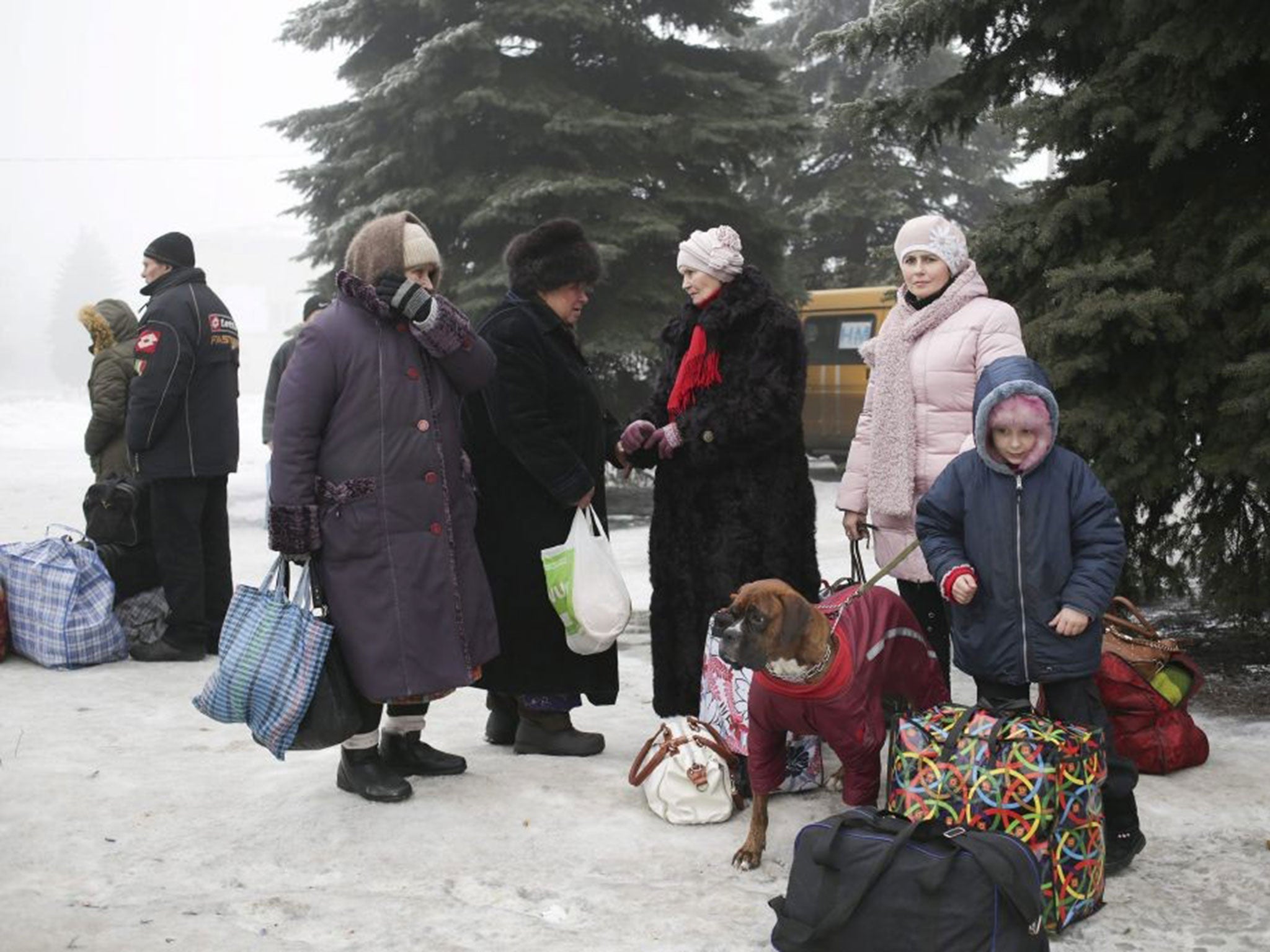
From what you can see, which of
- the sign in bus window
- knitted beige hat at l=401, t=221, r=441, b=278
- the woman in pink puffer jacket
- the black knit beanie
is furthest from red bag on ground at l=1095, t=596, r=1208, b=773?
the sign in bus window

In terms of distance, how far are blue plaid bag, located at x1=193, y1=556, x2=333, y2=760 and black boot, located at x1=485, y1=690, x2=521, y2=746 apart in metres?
1.28

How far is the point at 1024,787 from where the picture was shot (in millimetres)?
3654

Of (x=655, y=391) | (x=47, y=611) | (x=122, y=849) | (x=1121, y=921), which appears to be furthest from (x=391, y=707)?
(x=47, y=611)

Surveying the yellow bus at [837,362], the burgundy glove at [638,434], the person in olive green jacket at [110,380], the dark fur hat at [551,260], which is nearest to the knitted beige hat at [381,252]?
the dark fur hat at [551,260]

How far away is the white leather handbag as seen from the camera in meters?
4.55

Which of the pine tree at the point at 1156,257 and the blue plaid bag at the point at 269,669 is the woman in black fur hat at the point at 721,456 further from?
the pine tree at the point at 1156,257

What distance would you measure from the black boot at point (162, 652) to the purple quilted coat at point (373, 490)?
316cm

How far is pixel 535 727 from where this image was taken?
17.5ft

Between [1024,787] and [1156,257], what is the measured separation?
3.44m

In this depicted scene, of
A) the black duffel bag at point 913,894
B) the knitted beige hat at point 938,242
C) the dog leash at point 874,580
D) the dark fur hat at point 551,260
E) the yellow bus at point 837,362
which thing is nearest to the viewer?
the black duffel bag at point 913,894

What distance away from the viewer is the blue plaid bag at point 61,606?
7043mm

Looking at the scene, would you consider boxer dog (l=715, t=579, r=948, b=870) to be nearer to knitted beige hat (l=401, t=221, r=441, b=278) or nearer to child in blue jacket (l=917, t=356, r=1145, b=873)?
child in blue jacket (l=917, t=356, r=1145, b=873)

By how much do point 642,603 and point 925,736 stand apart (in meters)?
5.19

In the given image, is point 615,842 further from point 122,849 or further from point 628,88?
point 628,88
